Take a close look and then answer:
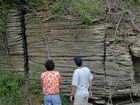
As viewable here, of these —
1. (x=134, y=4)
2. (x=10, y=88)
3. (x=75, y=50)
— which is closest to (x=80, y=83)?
(x=75, y=50)

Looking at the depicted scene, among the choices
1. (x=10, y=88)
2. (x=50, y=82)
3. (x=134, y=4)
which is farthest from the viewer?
(x=134, y=4)

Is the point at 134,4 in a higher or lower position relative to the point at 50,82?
higher

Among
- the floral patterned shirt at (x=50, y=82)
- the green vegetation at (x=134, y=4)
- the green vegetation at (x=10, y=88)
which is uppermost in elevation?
the green vegetation at (x=134, y=4)

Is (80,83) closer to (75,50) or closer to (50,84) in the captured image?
(50,84)

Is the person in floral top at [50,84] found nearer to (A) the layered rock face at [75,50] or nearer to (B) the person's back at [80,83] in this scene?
(B) the person's back at [80,83]

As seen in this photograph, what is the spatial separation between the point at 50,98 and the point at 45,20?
2.35 metres

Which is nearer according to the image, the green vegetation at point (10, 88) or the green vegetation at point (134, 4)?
the green vegetation at point (10, 88)

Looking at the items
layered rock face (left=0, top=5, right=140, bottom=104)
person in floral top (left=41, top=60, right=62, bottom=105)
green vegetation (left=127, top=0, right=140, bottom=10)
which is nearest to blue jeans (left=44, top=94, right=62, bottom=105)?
person in floral top (left=41, top=60, right=62, bottom=105)

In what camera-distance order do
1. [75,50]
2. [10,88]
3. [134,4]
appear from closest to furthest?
[75,50]
[10,88]
[134,4]

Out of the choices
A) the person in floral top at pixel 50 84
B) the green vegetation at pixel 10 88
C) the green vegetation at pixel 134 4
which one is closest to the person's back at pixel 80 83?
the person in floral top at pixel 50 84

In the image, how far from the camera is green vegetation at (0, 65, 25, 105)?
541cm

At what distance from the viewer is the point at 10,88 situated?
571cm

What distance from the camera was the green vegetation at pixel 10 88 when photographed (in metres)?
5.41

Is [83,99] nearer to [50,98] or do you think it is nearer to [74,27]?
[50,98]
